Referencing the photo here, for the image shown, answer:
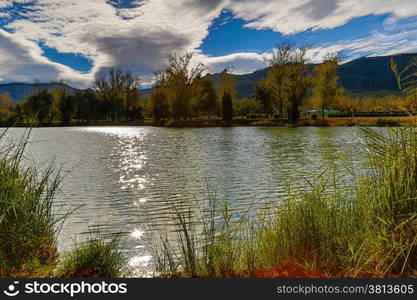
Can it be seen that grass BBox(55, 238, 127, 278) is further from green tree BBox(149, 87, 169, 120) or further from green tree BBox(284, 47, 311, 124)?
green tree BBox(149, 87, 169, 120)

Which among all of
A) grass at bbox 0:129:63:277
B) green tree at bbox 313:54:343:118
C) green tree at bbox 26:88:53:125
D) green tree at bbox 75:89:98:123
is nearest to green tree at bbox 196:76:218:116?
green tree at bbox 313:54:343:118

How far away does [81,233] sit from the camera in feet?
22.2

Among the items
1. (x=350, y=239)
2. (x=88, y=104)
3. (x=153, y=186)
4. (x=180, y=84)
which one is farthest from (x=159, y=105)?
(x=350, y=239)

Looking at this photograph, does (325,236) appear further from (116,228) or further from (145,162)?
(145,162)

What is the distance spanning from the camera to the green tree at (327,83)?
169ft

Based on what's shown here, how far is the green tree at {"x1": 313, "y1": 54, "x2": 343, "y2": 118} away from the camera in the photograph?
5144 cm

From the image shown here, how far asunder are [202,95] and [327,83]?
87.6ft

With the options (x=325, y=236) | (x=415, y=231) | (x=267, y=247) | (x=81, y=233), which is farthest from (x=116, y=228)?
(x=415, y=231)

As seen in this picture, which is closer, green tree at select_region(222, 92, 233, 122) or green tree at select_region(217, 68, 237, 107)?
green tree at select_region(222, 92, 233, 122)

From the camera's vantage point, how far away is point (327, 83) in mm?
51938

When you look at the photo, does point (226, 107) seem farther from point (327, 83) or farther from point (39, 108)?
point (39, 108)

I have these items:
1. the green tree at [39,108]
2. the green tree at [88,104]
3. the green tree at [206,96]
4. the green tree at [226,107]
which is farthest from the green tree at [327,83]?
the green tree at [88,104]

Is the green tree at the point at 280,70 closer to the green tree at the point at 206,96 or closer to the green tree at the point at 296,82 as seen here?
the green tree at the point at 296,82

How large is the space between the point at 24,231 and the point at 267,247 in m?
3.44
